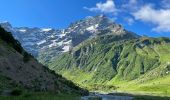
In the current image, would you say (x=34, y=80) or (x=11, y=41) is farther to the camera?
(x=11, y=41)

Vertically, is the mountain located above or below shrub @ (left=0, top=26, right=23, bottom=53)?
below

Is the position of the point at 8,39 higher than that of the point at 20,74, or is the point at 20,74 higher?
the point at 8,39

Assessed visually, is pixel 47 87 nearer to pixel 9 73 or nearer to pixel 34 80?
pixel 34 80

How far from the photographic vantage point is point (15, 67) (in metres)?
73.2

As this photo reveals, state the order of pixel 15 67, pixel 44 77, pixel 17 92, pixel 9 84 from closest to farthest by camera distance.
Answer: pixel 17 92
pixel 9 84
pixel 15 67
pixel 44 77

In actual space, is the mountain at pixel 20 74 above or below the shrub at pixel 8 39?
below

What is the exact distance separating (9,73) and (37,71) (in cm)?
1444

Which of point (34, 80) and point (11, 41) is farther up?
point (11, 41)

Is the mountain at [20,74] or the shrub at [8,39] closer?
the mountain at [20,74]

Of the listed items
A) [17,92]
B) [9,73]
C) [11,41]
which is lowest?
[17,92]

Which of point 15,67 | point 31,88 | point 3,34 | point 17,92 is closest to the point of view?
point 17,92

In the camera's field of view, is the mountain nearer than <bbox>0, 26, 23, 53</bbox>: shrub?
Yes

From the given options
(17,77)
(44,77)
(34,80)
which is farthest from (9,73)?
(44,77)

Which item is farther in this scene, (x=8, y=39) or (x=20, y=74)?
(x=8, y=39)
